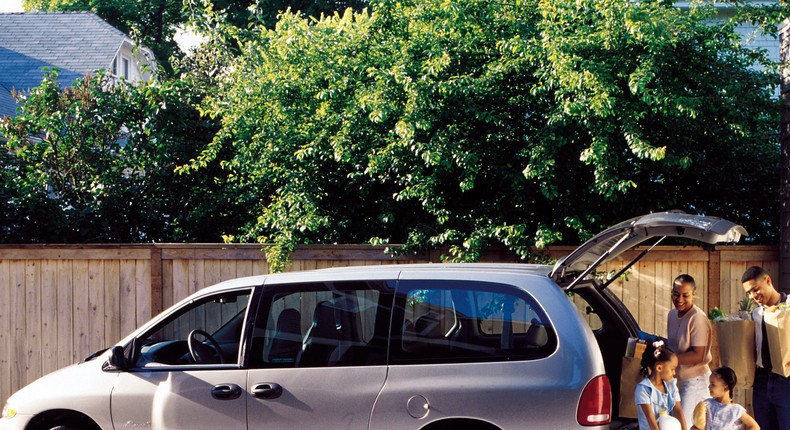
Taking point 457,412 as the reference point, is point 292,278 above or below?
above

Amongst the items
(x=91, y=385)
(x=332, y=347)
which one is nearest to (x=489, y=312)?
(x=332, y=347)

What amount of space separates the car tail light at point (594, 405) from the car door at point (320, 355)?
123 centimetres

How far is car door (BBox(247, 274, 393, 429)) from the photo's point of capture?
527 cm

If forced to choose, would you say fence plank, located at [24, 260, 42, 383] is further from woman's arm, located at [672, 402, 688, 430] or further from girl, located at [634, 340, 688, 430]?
woman's arm, located at [672, 402, 688, 430]

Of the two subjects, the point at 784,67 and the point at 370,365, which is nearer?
the point at 370,365

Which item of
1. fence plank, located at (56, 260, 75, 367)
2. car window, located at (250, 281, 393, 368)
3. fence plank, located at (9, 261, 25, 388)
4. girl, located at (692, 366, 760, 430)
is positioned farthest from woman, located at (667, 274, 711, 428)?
fence plank, located at (9, 261, 25, 388)

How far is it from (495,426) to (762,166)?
18.1ft

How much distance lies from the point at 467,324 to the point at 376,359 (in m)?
0.62

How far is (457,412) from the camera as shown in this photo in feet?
16.5

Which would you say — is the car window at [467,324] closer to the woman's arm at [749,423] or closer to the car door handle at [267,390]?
the car door handle at [267,390]

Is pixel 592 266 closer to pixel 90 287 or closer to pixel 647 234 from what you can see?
pixel 647 234

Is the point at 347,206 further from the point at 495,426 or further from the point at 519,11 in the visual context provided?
the point at 495,426

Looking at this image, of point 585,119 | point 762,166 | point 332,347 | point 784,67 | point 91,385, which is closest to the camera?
point 332,347

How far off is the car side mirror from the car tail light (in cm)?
307
